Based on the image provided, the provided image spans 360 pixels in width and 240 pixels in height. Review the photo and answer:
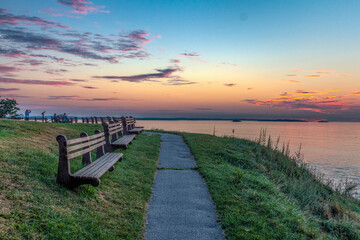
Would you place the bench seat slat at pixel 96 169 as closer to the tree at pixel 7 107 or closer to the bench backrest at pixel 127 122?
the bench backrest at pixel 127 122

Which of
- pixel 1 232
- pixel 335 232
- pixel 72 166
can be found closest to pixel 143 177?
pixel 72 166

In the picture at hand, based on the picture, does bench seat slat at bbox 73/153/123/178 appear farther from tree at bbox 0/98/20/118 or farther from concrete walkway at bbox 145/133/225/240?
tree at bbox 0/98/20/118

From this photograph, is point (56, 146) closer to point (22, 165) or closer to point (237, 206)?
point (22, 165)

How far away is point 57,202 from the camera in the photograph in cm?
436

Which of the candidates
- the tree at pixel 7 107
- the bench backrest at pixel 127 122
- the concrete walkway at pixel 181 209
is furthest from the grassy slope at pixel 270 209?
the tree at pixel 7 107

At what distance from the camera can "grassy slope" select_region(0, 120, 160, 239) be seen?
3557mm

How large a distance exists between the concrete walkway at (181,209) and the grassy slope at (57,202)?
0.25 m

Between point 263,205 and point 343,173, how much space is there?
13.7 m

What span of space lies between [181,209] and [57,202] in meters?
2.32

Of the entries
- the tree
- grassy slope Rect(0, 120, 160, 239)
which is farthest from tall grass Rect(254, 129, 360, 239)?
the tree

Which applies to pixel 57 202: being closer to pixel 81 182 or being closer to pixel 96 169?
pixel 81 182

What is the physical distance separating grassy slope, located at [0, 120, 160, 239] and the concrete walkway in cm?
25

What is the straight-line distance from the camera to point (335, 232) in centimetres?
570

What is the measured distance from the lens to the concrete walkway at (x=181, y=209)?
13.9ft
